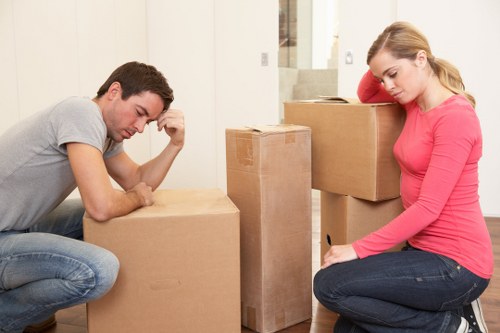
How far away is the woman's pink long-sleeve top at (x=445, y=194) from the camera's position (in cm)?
135

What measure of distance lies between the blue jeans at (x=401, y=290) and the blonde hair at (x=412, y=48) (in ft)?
1.55

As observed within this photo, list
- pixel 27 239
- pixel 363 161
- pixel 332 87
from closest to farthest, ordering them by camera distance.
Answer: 1. pixel 27 239
2. pixel 363 161
3. pixel 332 87

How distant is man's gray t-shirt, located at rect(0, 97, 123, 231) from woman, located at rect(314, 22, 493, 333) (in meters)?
0.77

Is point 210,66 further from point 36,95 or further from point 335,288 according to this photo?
point 335,288

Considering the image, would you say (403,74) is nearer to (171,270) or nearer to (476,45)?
(171,270)

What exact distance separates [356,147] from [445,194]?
392 millimetres

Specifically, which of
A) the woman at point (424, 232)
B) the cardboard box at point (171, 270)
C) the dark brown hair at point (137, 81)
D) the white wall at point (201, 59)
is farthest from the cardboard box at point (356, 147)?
the white wall at point (201, 59)

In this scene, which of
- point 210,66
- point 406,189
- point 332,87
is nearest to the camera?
point 406,189

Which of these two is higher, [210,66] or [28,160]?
[210,66]

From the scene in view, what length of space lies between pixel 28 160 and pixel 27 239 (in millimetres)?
216

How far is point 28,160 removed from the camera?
1.44 metres

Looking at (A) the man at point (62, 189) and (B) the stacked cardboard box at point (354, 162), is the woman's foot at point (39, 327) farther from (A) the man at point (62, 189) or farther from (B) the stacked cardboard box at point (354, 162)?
(B) the stacked cardboard box at point (354, 162)

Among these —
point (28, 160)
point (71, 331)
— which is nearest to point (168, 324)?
point (71, 331)

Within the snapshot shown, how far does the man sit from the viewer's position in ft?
4.52
